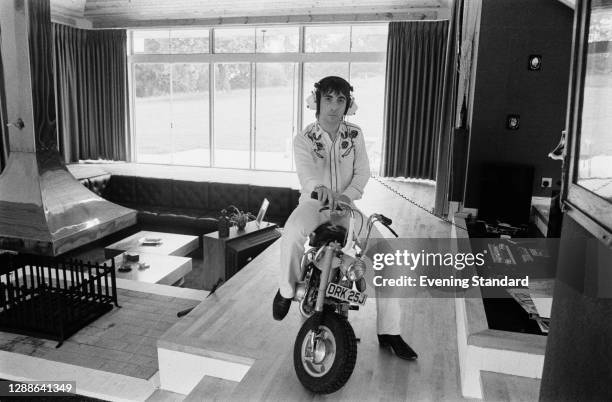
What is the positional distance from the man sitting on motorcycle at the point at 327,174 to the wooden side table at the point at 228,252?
7.24 feet

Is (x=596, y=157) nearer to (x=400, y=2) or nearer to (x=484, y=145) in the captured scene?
(x=484, y=145)

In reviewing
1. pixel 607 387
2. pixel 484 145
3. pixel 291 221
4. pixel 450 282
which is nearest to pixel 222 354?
pixel 291 221

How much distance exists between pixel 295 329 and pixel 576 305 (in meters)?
1.86

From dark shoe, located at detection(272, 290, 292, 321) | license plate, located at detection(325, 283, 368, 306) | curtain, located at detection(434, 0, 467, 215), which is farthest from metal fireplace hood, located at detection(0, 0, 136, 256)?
curtain, located at detection(434, 0, 467, 215)

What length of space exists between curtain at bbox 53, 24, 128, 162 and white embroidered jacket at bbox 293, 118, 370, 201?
8.39 m

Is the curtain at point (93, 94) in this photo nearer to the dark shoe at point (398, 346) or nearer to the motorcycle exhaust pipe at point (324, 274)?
the dark shoe at point (398, 346)

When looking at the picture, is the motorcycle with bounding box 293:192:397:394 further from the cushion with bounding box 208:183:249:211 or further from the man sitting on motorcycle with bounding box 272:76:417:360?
the cushion with bounding box 208:183:249:211

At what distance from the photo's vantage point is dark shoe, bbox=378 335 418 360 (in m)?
2.15

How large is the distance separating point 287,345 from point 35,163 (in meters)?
2.12

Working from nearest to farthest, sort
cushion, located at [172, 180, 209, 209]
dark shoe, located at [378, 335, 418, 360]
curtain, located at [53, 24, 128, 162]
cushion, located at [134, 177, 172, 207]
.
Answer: dark shoe, located at [378, 335, 418, 360], cushion, located at [172, 180, 209, 209], cushion, located at [134, 177, 172, 207], curtain, located at [53, 24, 128, 162]

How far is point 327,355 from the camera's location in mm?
1775

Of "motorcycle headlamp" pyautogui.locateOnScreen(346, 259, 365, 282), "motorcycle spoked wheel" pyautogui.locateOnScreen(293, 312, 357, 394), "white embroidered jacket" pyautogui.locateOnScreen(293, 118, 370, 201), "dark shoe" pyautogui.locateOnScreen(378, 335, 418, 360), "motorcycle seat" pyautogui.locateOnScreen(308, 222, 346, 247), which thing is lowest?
"dark shoe" pyautogui.locateOnScreen(378, 335, 418, 360)

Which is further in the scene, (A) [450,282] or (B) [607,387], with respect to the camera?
(A) [450,282]

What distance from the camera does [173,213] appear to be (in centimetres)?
627
